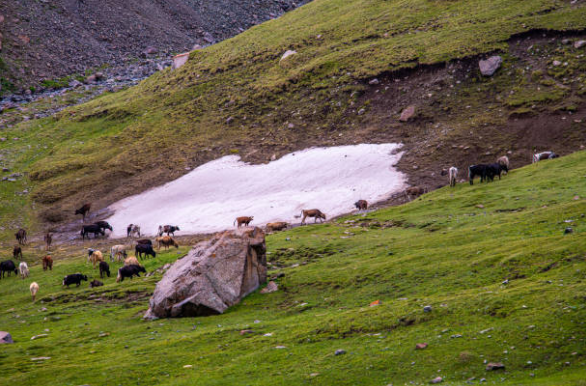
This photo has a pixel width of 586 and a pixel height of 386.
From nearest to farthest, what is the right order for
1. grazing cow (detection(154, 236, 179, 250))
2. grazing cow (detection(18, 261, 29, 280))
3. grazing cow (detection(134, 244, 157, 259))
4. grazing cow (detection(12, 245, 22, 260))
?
1. grazing cow (detection(134, 244, 157, 259))
2. grazing cow (detection(18, 261, 29, 280))
3. grazing cow (detection(154, 236, 179, 250))
4. grazing cow (detection(12, 245, 22, 260))

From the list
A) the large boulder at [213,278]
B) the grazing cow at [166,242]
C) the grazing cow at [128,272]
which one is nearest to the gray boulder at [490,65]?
the grazing cow at [166,242]

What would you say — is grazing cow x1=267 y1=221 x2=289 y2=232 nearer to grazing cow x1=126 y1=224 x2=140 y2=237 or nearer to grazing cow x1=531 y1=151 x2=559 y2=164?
grazing cow x1=126 y1=224 x2=140 y2=237

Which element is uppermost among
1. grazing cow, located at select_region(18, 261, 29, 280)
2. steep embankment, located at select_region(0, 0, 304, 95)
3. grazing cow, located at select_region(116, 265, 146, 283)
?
steep embankment, located at select_region(0, 0, 304, 95)

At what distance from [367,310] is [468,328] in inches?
167

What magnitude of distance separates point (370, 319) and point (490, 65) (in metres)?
46.8

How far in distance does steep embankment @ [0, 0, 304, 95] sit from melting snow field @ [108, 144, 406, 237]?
5396 centimetres

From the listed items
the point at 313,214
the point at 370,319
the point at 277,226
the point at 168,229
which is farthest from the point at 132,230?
the point at 370,319

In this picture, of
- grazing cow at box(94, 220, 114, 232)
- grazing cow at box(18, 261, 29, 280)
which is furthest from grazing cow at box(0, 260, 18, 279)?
grazing cow at box(94, 220, 114, 232)

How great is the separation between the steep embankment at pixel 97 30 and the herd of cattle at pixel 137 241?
57560mm

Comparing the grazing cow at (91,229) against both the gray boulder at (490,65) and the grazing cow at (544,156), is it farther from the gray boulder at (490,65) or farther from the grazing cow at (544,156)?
the gray boulder at (490,65)

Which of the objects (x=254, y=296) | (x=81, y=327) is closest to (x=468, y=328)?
(x=254, y=296)

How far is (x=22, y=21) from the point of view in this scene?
104125mm

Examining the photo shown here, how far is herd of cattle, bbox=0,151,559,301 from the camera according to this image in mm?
31812

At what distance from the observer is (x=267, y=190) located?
52.3 m
